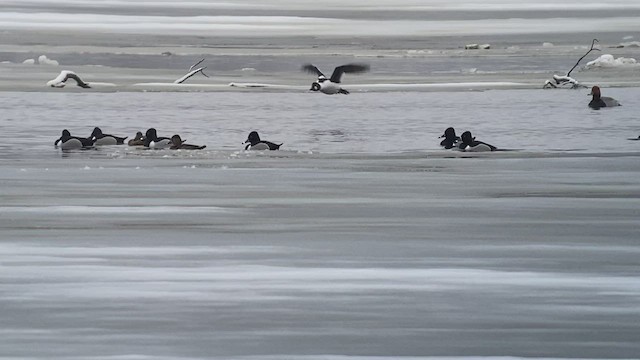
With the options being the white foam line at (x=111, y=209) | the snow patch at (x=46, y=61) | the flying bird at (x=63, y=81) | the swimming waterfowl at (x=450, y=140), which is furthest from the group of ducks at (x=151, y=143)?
the snow patch at (x=46, y=61)

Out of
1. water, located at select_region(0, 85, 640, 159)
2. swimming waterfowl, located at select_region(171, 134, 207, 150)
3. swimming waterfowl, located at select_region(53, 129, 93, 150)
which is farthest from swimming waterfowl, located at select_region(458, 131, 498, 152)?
swimming waterfowl, located at select_region(53, 129, 93, 150)

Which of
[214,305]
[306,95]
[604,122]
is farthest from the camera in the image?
[306,95]

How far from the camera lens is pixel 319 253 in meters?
7.98

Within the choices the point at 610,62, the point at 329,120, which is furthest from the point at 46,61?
the point at 329,120

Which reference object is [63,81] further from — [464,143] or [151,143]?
[464,143]

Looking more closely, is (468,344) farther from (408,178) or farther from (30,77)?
(30,77)

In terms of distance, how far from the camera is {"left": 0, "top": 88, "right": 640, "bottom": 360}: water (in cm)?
588

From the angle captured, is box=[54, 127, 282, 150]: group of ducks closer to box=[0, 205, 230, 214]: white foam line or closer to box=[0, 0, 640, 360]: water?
box=[0, 0, 640, 360]: water

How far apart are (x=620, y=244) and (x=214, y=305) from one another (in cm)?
265

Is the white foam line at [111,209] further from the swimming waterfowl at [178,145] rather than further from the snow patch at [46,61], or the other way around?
the snow patch at [46,61]

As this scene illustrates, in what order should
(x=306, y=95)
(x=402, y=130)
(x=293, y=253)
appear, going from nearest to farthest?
(x=293, y=253)
(x=402, y=130)
(x=306, y=95)

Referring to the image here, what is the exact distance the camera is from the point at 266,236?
8.66 m

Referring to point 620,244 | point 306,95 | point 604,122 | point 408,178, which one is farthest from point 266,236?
point 306,95

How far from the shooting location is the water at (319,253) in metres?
5.88
